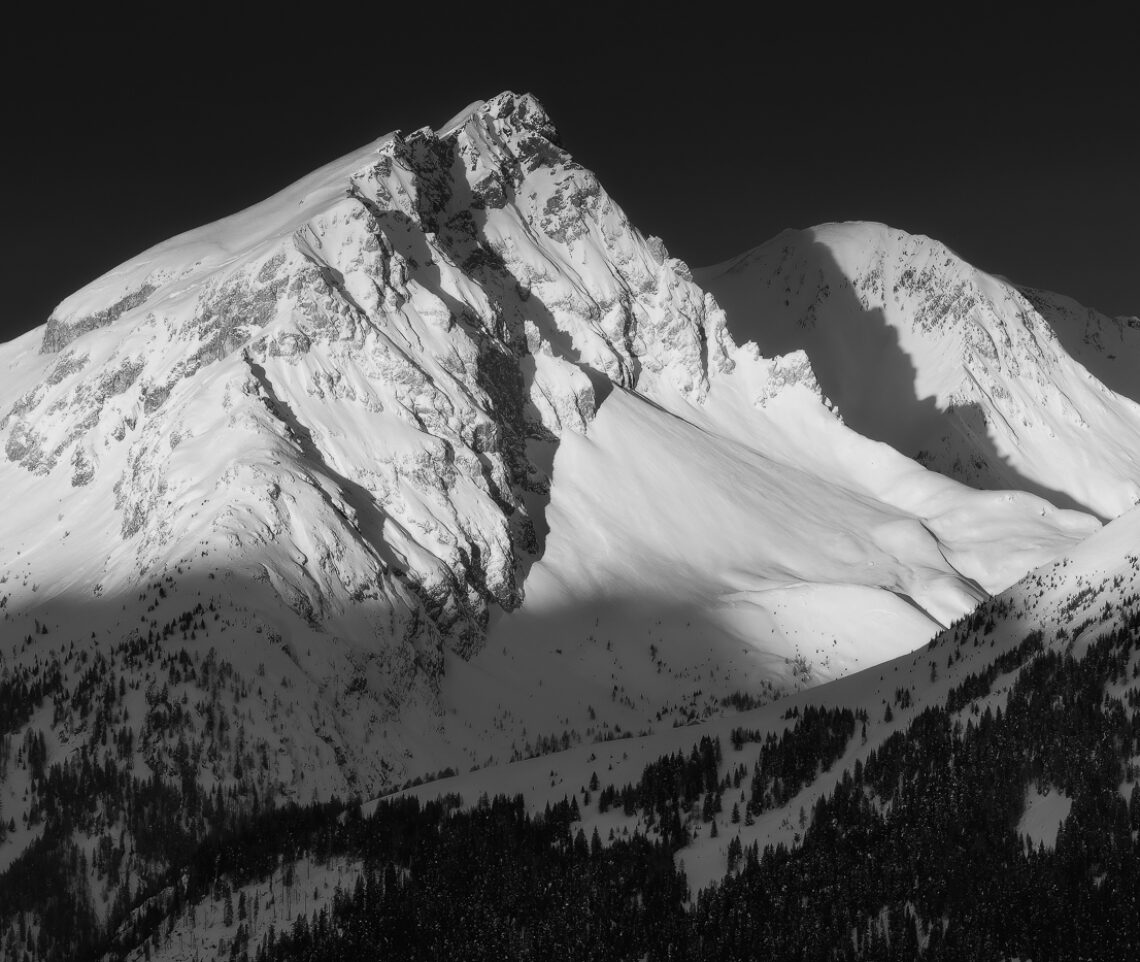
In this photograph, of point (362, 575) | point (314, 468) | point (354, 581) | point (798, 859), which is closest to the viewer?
point (798, 859)

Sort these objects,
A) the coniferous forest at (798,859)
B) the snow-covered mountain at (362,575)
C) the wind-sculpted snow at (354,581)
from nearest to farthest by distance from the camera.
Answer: the coniferous forest at (798,859) → the wind-sculpted snow at (354,581) → the snow-covered mountain at (362,575)

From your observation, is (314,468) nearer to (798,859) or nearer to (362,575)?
(362,575)

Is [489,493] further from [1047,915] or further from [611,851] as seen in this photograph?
[1047,915]

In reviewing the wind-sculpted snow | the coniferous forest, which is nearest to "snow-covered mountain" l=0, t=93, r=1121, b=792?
the wind-sculpted snow

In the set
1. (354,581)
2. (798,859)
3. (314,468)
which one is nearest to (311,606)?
(354,581)

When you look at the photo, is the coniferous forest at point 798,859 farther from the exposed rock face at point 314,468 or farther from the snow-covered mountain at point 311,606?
the exposed rock face at point 314,468

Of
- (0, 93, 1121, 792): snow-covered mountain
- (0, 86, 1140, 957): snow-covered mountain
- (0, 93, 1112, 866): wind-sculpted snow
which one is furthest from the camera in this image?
(0, 93, 1121, 792): snow-covered mountain

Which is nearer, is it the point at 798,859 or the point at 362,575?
the point at 798,859

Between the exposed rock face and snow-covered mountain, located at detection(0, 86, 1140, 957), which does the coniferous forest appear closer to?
snow-covered mountain, located at detection(0, 86, 1140, 957)

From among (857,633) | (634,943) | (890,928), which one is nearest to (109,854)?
(634,943)

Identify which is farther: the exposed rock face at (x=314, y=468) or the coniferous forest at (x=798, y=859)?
the exposed rock face at (x=314, y=468)

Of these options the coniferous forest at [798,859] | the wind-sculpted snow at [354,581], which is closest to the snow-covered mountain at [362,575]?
the wind-sculpted snow at [354,581]
